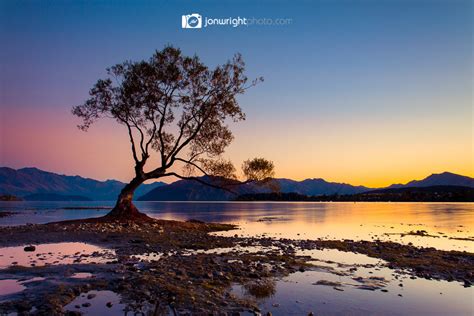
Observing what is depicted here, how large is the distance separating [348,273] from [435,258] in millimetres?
6967

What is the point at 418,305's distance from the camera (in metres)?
12.1

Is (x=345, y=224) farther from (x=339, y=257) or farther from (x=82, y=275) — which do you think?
(x=82, y=275)

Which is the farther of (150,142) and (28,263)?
(150,142)

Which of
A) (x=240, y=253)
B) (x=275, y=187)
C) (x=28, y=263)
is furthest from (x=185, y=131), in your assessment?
(x=28, y=263)

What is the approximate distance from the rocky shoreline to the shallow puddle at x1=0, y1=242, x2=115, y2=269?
65 cm

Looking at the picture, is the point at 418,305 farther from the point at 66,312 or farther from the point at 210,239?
the point at 210,239

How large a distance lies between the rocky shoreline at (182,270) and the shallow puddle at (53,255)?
648mm

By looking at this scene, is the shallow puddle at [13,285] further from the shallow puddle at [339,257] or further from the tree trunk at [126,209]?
the tree trunk at [126,209]

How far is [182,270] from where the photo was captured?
1488 centimetres

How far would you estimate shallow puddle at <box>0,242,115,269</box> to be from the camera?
55.7 ft

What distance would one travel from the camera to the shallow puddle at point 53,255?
16969 millimetres

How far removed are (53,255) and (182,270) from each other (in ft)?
27.4

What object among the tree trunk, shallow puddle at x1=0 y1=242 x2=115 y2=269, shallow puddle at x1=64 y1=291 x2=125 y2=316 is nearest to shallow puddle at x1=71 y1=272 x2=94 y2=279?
shallow puddle at x1=64 y1=291 x2=125 y2=316

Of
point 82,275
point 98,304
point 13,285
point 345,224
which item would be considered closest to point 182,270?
point 82,275
